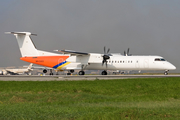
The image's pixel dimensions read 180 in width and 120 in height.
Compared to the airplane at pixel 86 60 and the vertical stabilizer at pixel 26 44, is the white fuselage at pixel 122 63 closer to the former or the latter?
the airplane at pixel 86 60

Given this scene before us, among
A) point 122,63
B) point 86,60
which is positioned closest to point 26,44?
point 86,60

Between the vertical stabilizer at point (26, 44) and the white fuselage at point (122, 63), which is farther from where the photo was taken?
the vertical stabilizer at point (26, 44)

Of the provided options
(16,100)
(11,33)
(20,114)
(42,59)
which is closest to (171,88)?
(16,100)

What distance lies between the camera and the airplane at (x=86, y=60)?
49.3 metres

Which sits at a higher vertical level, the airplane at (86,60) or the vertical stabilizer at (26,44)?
the vertical stabilizer at (26,44)

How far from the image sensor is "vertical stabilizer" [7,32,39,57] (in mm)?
58475

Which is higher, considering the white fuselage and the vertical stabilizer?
the vertical stabilizer

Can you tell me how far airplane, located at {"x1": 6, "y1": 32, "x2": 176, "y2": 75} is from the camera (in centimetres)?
4928

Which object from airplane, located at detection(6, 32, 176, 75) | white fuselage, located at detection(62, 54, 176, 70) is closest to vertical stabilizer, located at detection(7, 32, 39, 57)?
airplane, located at detection(6, 32, 176, 75)

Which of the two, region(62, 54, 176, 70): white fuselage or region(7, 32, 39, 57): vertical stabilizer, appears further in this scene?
region(7, 32, 39, 57): vertical stabilizer

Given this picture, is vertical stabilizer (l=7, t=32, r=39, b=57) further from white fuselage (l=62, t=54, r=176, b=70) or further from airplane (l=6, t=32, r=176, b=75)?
white fuselage (l=62, t=54, r=176, b=70)

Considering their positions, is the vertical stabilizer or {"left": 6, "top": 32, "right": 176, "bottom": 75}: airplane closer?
{"left": 6, "top": 32, "right": 176, "bottom": 75}: airplane

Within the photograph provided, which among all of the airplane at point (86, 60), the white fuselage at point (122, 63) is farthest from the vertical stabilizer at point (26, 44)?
the white fuselage at point (122, 63)

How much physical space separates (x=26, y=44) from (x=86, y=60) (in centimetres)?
1576
